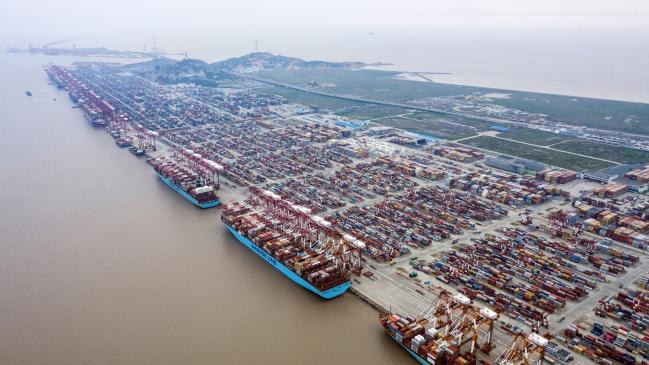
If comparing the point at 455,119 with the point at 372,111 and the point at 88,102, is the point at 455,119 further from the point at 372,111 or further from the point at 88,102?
the point at 88,102

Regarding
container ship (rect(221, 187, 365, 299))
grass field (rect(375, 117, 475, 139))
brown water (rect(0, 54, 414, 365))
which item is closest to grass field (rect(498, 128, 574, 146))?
grass field (rect(375, 117, 475, 139))

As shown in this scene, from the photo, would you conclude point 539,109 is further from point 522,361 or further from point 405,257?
point 522,361

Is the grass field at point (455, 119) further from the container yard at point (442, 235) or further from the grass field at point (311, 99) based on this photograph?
the grass field at point (311, 99)

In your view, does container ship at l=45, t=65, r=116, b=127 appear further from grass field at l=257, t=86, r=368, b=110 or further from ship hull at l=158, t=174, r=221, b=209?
grass field at l=257, t=86, r=368, b=110

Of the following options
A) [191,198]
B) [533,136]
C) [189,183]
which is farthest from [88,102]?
[533,136]

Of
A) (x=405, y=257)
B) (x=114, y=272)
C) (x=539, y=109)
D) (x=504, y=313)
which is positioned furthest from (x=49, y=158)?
(x=539, y=109)

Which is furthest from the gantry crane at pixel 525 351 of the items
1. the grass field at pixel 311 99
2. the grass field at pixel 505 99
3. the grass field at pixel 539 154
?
the grass field at pixel 311 99
